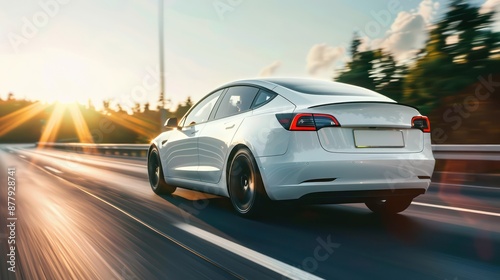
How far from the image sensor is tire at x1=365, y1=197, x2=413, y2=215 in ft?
20.1

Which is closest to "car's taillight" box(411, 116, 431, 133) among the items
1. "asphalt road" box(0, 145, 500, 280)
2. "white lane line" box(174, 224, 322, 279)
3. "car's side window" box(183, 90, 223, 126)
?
"asphalt road" box(0, 145, 500, 280)

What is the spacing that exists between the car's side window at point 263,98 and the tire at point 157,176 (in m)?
2.92

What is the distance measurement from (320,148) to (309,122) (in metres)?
0.27

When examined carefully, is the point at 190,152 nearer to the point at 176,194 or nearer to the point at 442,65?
the point at 176,194

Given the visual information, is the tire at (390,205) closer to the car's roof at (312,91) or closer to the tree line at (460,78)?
the car's roof at (312,91)

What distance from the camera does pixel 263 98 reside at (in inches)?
235

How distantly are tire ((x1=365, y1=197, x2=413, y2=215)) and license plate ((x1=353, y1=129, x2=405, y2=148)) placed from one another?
3.23 ft

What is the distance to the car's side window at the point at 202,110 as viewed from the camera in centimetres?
721

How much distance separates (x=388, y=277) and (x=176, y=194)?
542 centimetres

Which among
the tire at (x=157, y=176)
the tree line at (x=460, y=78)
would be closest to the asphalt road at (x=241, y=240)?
the tire at (x=157, y=176)

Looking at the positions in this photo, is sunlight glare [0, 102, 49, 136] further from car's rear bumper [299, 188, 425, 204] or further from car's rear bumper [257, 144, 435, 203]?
car's rear bumper [299, 188, 425, 204]

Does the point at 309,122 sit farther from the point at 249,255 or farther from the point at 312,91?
the point at 249,255

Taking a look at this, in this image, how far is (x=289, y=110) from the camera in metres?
5.32

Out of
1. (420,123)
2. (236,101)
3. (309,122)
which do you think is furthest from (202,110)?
(420,123)
